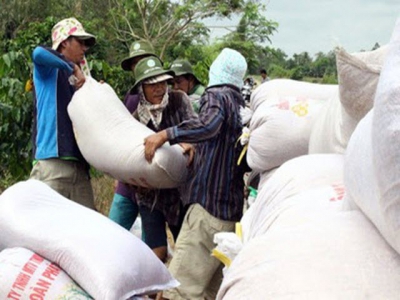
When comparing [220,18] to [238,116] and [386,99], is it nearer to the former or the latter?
[238,116]

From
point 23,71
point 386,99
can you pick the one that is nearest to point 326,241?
point 386,99

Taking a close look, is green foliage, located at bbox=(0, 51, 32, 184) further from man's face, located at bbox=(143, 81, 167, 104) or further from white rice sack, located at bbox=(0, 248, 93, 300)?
white rice sack, located at bbox=(0, 248, 93, 300)

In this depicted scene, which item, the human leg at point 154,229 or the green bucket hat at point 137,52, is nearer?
the human leg at point 154,229

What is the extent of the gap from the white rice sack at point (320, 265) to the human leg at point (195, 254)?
197 centimetres

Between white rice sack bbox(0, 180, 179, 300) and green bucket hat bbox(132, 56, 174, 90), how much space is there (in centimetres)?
108

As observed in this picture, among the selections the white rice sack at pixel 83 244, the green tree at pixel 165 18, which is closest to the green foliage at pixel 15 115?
the white rice sack at pixel 83 244

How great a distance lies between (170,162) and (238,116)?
411 millimetres

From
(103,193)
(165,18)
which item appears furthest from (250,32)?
(103,193)

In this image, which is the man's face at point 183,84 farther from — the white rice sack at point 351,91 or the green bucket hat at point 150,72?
the white rice sack at point 351,91

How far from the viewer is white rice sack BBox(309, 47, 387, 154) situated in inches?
75.2

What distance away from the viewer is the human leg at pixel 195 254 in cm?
347

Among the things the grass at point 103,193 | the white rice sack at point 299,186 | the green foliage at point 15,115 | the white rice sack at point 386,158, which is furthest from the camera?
the grass at point 103,193

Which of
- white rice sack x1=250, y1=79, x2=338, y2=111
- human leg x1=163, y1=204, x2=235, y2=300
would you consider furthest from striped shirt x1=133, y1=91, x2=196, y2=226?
white rice sack x1=250, y1=79, x2=338, y2=111

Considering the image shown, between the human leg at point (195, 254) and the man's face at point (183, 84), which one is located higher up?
the man's face at point (183, 84)
